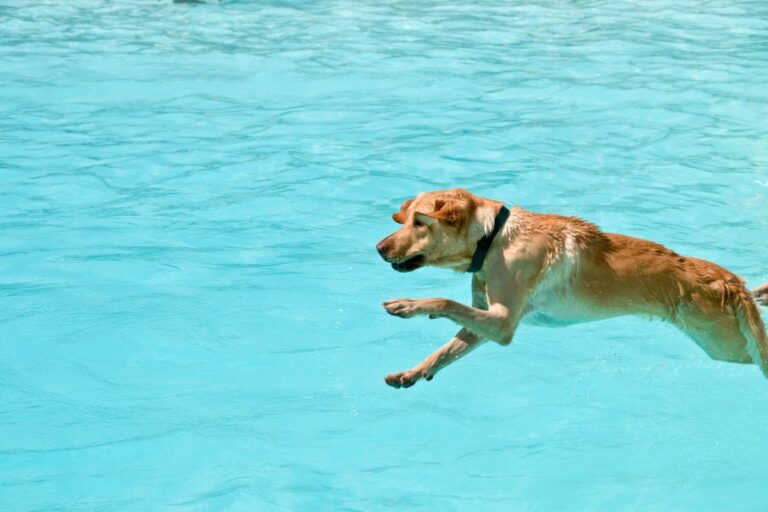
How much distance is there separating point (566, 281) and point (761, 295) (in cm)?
112

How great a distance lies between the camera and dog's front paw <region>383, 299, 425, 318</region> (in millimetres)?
5027

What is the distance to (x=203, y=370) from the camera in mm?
6930

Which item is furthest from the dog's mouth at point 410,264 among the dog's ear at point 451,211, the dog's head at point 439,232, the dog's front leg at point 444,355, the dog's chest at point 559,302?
the dog's chest at point 559,302

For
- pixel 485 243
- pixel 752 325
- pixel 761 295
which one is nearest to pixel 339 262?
pixel 485 243

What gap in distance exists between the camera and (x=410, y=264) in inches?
207

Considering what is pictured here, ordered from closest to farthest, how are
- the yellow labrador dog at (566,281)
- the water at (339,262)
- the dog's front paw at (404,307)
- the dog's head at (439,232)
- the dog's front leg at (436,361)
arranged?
1. the dog's front paw at (404,307)
2. the dog's head at (439,232)
3. the yellow labrador dog at (566,281)
4. the dog's front leg at (436,361)
5. the water at (339,262)

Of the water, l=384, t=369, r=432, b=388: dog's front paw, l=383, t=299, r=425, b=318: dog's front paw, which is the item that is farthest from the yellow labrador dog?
the water

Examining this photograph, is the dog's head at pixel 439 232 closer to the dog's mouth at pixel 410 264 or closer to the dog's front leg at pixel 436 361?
the dog's mouth at pixel 410 264

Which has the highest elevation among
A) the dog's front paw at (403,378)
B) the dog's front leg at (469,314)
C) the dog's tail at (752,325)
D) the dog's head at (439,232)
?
the dog's head at (439,232)

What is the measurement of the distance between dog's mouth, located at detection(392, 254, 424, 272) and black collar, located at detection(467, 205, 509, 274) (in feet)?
0.99

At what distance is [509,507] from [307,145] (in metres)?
6.33

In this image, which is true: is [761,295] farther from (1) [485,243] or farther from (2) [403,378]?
(2) [403,378]

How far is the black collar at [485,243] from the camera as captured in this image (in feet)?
17.8

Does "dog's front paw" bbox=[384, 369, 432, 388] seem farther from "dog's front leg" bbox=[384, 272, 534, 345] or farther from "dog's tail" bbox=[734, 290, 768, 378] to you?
"dog's tail" bbox=[734, 290, 768, 378]
